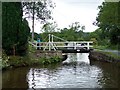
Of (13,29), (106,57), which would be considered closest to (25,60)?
(13,29)

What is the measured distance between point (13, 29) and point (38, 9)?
1623cm

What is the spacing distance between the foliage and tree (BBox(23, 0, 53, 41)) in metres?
13.8

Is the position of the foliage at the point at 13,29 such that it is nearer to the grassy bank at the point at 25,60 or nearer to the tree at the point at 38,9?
the grassy bank at the point at 25,60

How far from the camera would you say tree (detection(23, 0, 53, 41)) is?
129 feet

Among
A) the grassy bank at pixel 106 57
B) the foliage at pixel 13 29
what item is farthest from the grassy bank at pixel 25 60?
the grassy bank at pixel 106 57

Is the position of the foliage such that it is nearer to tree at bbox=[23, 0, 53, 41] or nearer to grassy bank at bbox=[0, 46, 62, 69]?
grassy bank at bbox=[0, 46, 62, 69]

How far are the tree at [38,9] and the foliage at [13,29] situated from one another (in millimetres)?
13820

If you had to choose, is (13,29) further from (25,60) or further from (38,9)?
(38,9)

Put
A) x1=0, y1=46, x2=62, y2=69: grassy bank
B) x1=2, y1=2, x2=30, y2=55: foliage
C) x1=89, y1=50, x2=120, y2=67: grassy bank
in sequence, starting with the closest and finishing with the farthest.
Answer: x1=0, y1=46, x2=62, y2=69: grassy bank → x1=2, y1=2, x2=30, y2=55: foliage → x1=89, y1=50, x2=120, y2=67: grassy bank

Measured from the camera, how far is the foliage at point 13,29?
2339cm

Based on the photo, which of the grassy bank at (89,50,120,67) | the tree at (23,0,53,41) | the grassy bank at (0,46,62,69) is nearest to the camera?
the grassy bank at (0,46,62,69)

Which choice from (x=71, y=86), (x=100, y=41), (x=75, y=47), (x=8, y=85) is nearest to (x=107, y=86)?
(x=71, y=86)

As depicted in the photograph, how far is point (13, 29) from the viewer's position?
78.7 ft

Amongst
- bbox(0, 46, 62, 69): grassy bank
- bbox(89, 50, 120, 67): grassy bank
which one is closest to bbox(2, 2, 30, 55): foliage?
bbox(0, 46, 62, 69): grassy bank
